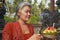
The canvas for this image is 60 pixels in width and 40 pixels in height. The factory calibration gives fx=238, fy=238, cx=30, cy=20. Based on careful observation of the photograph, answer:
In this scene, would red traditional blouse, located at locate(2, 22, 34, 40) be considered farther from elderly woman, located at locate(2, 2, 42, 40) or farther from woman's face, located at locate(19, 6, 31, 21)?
woman's face, located at locate(19, 6, 31, 21)

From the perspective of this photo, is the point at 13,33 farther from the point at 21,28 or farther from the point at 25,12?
the point at 25,12

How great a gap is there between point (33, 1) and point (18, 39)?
13.6 ft

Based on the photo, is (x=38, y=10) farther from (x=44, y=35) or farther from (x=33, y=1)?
(x=44, y=35)

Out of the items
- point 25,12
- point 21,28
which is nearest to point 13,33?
point 21,28

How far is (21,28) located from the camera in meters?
2.22

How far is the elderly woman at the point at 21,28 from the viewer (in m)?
2.13

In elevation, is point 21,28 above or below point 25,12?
below

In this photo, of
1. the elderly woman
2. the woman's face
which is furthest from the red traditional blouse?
the woman's face

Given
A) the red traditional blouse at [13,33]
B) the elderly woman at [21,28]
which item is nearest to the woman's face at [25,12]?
the elderly woman at [21,28]

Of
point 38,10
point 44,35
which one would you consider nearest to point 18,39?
point 44,35

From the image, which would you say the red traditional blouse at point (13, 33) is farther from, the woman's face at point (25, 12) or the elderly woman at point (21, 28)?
the woman's face at point (25, 12)

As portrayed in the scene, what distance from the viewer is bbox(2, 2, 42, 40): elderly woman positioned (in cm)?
213

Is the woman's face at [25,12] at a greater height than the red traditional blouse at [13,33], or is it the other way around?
the woman's face at [25,12]

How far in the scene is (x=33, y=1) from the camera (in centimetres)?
622
